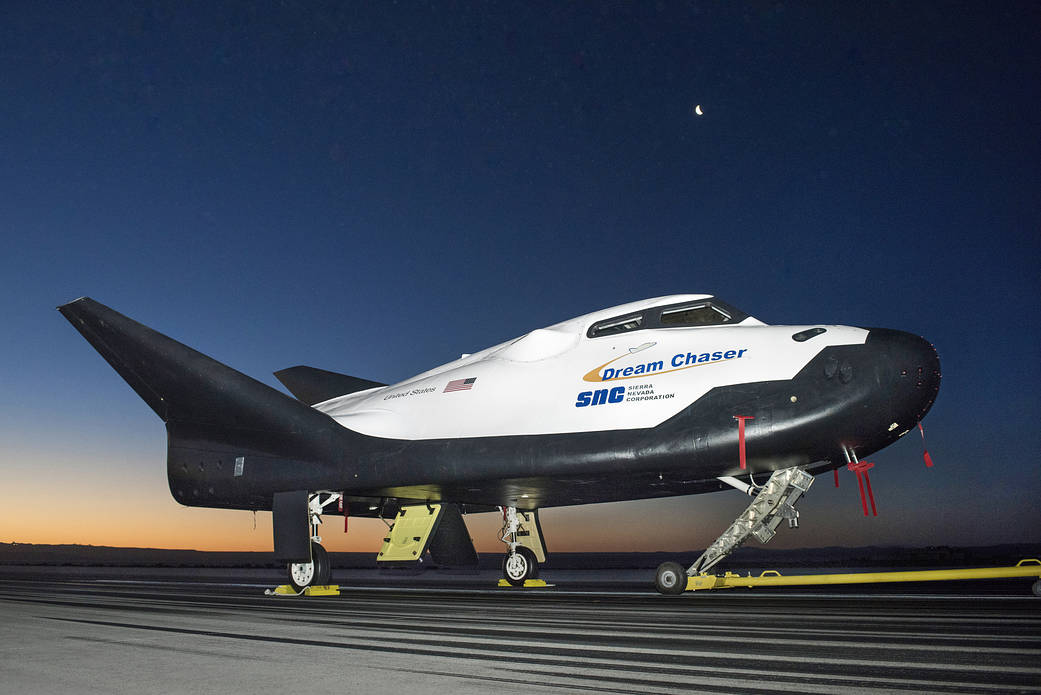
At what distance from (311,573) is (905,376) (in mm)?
10917

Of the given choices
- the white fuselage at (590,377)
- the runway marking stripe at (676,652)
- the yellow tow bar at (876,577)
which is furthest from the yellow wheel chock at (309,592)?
the runway marking stripe at (676,652)

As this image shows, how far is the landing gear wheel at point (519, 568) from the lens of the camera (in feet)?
54.3

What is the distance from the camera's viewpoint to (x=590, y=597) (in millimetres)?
11969

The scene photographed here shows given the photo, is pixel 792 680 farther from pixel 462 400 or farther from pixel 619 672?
pixel 462 400

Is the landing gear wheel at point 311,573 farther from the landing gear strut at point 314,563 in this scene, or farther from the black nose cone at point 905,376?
the black nose cone at point 905,376

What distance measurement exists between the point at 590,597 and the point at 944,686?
27.2 feet

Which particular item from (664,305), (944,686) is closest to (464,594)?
(664,305)

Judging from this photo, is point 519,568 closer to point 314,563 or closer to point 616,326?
point 314,563

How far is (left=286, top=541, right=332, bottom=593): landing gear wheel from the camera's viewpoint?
14.4m

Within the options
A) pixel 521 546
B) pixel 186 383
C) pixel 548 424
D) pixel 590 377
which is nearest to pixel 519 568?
pixel 521 546

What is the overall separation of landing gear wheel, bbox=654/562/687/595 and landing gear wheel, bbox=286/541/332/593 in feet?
21.7

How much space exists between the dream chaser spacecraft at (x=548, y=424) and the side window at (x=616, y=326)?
0.12 ft

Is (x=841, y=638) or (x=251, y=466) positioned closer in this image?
(x=841, y=638)

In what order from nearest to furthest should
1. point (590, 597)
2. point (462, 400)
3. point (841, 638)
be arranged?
point (841, 638) < point (590, 597) < point (462, 400)
